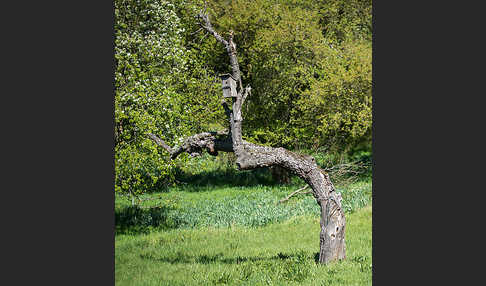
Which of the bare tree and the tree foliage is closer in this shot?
the bare tree

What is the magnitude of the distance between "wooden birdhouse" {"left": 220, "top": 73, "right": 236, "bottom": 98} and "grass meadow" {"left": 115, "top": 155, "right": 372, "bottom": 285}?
91 cm

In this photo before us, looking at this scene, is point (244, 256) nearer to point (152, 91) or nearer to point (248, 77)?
point (248, 77)

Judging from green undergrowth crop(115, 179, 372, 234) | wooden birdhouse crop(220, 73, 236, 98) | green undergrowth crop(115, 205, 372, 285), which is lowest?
green undergrowth crop(115, 205, 372, 285)

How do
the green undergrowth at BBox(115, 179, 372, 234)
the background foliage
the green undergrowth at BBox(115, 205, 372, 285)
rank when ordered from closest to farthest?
the green undergrowth at BBox(115, 205, 372, 285)
the green undergrowth at BBox(115, 179, 372, 234)
the background foliage

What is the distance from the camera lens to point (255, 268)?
176 inches

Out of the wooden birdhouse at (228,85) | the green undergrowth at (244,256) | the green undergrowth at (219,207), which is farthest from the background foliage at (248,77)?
the green undergrowth at (244,256)

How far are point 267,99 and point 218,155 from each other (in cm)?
69

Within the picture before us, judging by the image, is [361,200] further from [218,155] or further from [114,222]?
[114,222]

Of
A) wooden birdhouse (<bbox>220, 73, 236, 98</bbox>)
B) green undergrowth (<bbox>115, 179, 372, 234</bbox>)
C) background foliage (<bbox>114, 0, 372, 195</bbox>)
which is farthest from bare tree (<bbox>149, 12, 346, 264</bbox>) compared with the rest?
green undergrowth (<bbox>115, 179, 372, 234</bbox>)

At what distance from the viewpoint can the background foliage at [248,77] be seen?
16.0 feet

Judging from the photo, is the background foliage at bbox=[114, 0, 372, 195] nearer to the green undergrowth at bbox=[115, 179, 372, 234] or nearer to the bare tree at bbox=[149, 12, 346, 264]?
the green undergrowth at bbox=[115, 179, 372, 234]

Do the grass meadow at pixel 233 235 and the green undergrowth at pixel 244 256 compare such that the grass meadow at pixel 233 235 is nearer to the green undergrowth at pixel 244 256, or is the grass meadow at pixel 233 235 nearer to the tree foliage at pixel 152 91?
the green undergrowth at pixel 244 256

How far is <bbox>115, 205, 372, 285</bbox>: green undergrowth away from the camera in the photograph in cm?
432

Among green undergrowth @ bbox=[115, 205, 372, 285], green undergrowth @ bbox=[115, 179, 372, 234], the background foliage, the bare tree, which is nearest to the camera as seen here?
green undergrowth @ bbox=[115, 205, 372, 285]
